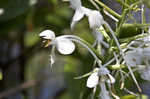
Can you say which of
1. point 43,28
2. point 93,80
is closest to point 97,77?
point 93,80

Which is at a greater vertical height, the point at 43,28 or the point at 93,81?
the point at 43,28

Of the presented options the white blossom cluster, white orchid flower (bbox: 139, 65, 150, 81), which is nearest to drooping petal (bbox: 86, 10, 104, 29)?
the white blossom cluster

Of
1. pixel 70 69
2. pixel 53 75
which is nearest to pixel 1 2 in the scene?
pixel 70 69

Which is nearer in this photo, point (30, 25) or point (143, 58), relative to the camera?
point (143, 58)

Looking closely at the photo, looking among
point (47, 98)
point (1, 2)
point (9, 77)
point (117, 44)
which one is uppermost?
point (1, 2)

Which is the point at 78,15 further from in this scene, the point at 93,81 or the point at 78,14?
the point at 93,81

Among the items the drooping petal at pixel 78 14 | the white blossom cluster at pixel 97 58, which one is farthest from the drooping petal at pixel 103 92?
the drooping petal at pixel 78 14

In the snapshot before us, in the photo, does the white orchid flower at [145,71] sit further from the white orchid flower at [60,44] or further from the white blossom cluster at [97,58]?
the white orchid flower at [60,44]

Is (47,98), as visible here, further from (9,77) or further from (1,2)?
(1,2)
